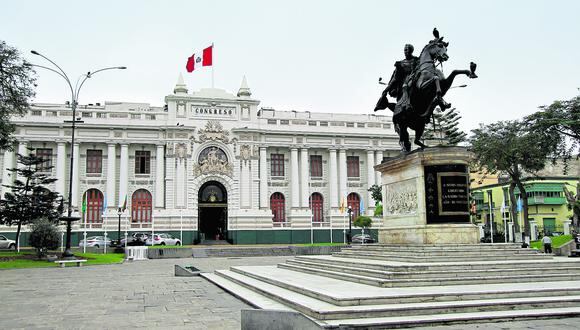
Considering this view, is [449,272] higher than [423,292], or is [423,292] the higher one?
[449,272]

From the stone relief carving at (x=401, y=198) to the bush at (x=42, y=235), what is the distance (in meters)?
21.2

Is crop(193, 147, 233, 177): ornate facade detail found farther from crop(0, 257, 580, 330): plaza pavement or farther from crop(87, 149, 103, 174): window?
crop(0, 257, 580, 330): plaza pavement

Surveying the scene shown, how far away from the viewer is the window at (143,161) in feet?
161

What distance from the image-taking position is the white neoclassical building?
47.1m

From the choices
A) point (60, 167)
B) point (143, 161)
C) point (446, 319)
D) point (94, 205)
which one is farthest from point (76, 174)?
point (446, 319)

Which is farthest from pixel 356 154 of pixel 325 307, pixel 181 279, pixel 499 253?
pixel 325 307

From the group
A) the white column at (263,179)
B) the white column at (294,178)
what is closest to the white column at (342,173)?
the white column at (294,178)

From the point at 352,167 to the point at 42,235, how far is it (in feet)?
106

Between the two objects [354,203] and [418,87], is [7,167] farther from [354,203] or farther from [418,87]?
[418,87]

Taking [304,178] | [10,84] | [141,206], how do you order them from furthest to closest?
[304,178]
[141,206]
[10,84]

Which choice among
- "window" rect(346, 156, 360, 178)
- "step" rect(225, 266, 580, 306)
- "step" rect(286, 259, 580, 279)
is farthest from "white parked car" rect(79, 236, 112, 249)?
"step" rect(225, 266, 580, 306)

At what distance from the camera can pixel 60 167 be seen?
154ft

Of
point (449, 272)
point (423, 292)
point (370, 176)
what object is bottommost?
point (423, 292)

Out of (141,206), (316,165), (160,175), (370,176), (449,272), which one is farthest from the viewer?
(370,176)
